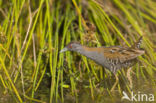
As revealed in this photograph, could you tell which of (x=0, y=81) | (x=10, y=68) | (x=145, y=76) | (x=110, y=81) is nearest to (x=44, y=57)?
(x=10, y=68)

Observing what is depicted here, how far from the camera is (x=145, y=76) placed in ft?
12.5

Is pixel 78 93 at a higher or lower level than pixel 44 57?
lower

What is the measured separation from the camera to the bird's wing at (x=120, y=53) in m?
3.62

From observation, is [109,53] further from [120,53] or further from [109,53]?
[120,53]

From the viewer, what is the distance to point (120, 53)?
3.66m

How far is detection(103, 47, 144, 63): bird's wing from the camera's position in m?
3.62

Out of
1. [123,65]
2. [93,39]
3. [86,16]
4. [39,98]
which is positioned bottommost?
[39,98]

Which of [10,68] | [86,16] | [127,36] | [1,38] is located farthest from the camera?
[86,16]

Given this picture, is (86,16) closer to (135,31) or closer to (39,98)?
(135,31)

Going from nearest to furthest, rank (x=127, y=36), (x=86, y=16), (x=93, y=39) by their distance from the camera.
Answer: (x=93, y=39) → (x=127, y=36) → (x=86, y=16)

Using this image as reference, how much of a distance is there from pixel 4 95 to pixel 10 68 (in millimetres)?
567

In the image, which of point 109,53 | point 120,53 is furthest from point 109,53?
point 120,53

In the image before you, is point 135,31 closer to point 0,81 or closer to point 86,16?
point 86,16

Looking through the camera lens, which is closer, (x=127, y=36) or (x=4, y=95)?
(x=4, y=95)
